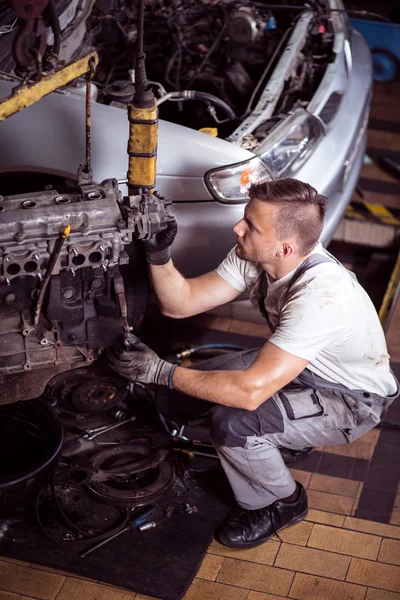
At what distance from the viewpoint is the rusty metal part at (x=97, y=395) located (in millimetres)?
3342

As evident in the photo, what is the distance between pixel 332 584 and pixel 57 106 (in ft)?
7.42

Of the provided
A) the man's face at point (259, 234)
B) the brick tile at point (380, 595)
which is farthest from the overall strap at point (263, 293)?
the brick tile at point (380, 595)

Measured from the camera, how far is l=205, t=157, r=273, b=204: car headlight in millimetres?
3367

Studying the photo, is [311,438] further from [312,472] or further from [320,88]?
[320,88]

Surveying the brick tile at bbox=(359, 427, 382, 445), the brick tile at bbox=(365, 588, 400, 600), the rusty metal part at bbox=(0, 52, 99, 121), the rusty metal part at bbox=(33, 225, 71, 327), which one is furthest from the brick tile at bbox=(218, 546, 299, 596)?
the rusty metal part at bbox=(0, 52, 99, 121)

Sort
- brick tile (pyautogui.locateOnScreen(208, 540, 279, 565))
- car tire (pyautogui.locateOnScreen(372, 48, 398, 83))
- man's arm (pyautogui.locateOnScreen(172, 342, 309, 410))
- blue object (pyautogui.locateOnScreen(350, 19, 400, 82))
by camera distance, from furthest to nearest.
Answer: car tire (pyautogui.locateOnScreen(372, 48, 398, 83)) < blue object (pyautogui.locateOnScreen(350, 19, 400, 82)) < brick tile (pyautogui.locateOnScreen(208, 540, 279, 565)) < man's arm (pyautogui.locateOnScreen(172, 342, 309, 410))

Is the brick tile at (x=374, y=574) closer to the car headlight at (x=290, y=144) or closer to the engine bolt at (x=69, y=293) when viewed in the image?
the engine bolt at (x=69, y=293)

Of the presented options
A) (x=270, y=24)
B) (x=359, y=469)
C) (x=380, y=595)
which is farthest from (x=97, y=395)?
(x=270, y=24)

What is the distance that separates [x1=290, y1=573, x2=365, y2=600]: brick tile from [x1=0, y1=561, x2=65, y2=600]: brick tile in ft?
2.76

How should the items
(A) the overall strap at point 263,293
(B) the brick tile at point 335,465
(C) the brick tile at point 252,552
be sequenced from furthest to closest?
(B) the brick tile at point 335,465, (A) the overall strap at point 263,293, (C) the brick tile at point 252,552

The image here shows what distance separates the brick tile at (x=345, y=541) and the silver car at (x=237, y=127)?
1.30m

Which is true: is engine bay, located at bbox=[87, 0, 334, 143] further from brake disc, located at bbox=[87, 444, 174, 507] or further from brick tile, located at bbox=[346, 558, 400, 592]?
brick tile, located at bbox=[346, 558, 400, 592]

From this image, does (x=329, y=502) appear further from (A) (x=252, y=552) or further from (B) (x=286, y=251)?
(B) (x=286, y=251)

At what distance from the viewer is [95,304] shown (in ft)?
8.71
